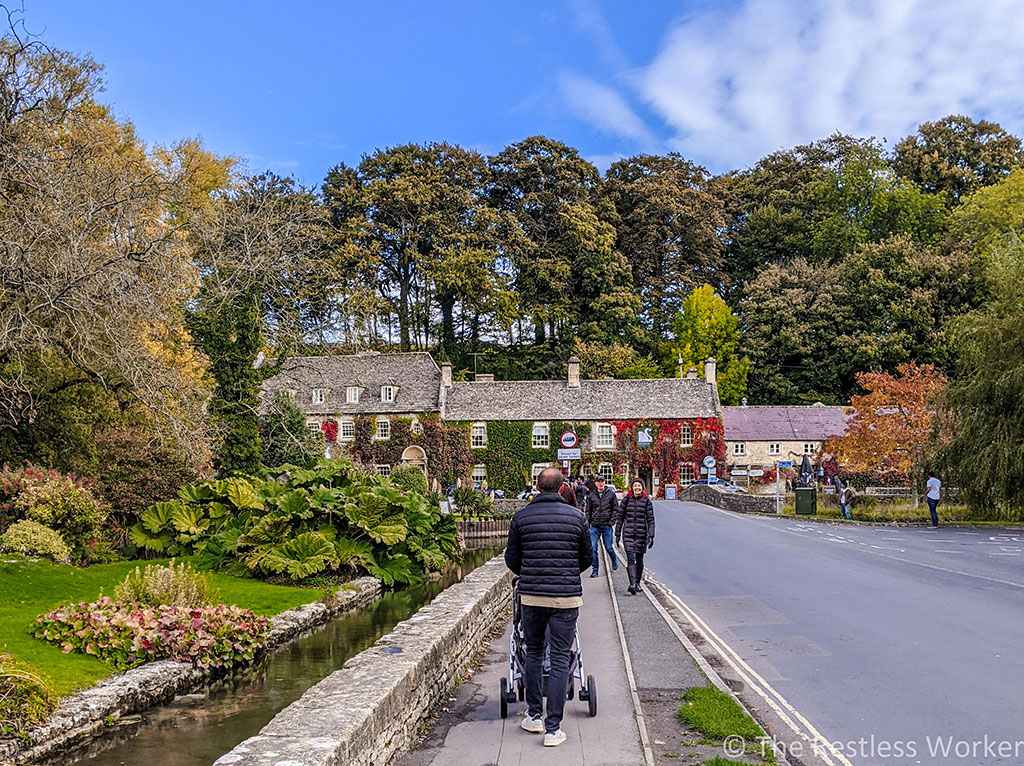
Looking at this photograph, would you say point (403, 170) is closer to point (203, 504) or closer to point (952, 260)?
point (952, 260)

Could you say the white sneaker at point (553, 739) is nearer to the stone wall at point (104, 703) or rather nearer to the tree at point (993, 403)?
the stone wall at point (104, 703)

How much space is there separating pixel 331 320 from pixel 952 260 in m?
50.2

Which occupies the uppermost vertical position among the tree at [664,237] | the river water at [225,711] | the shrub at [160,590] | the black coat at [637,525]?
the tree at [664,237]

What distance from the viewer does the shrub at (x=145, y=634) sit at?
408 inches

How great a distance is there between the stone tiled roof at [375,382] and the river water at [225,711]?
3755cm

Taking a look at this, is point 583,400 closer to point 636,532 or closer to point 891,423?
point 891,423

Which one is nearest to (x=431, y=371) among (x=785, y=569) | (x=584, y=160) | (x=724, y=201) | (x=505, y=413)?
(x=505, y=413)

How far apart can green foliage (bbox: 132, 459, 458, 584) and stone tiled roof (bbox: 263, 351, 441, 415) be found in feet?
103

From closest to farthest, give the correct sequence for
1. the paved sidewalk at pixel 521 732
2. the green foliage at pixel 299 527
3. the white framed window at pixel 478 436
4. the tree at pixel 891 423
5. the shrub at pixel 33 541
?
the paved sidewalk at pixel 521 732 < the shrub at pixel 33 541 < the green foliage at pixel 299 527 < the tree at pixel 891 423 < the white framed window at pixel 478 436

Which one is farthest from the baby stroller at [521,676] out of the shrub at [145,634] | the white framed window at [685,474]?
the white framed window at [685,474]

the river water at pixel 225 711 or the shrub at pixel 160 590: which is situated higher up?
the shrub at pixel 160 590

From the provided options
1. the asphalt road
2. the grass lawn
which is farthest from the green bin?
the grass lawn

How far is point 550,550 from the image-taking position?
6.76 meters

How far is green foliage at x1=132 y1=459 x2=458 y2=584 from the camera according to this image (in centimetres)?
1794
